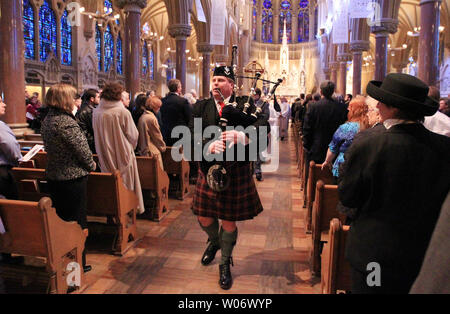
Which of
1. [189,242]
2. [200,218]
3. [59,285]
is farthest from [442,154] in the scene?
[189,242]

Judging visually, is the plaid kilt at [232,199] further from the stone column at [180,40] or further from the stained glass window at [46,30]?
the stained glass window at [46,30]

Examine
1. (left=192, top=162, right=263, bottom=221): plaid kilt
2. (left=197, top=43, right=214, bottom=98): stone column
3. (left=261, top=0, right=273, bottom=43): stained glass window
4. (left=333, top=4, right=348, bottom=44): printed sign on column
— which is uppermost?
(left=261, top=0, right=273, bottom=43): stained glass window

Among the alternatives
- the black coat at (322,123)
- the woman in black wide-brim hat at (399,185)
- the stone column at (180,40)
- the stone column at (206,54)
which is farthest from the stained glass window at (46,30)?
the woman in black wide-brim hat at (399,185)

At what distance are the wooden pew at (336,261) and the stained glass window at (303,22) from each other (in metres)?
38.1

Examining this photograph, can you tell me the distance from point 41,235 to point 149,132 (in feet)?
9.42

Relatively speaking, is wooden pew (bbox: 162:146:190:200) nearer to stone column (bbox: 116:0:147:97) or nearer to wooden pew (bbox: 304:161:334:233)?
wooden pew (bbox: 304:161:334:233)

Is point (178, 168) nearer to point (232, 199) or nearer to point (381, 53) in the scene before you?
point (232, 199)

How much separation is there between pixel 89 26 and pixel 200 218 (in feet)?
63.7

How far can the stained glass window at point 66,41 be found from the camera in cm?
1869

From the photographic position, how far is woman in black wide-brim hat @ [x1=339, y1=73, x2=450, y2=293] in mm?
1712

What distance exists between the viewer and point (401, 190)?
173 centimetres

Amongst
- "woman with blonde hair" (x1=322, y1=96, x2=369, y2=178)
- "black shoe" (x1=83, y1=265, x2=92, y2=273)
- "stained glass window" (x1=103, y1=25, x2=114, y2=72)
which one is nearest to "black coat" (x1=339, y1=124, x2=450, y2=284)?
"woman with blonde hair" (x1=322, y1=96, x2=369, y2=178)

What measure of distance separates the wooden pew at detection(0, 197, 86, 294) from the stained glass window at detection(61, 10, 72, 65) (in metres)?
18.2

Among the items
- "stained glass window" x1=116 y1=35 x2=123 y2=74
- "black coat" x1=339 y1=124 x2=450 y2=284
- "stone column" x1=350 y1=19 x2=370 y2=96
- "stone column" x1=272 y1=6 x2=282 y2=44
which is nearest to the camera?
"black coat" x1=339 y1=124 x2=450 y2=284
